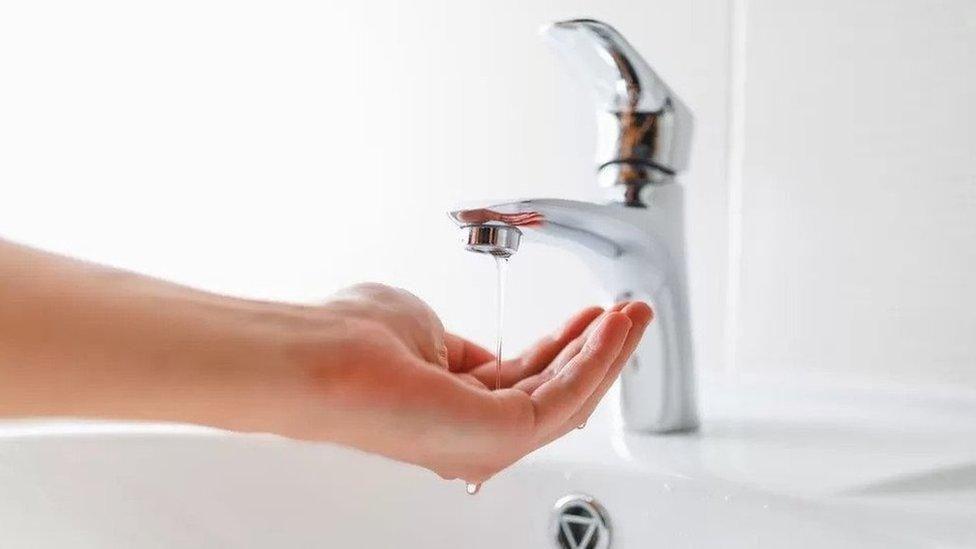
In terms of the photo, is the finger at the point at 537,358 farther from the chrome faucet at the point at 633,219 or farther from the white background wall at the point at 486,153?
the white background wall at the point at 486,153

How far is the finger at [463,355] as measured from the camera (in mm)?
511

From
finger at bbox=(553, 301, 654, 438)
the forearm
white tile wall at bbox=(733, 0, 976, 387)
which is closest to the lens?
the forearm

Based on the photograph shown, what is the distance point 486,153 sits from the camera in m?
0.68

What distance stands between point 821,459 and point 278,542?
0.92 ft

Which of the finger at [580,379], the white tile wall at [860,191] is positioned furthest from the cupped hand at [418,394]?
the white tile wall at [860,191]

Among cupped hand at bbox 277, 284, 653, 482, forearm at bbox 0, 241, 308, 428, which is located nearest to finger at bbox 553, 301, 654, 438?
cupped hand at bbox 277, 284, 653, 482

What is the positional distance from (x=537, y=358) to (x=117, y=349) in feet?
0.78

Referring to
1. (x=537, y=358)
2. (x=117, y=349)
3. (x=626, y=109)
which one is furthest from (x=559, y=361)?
(x=117, y=349)

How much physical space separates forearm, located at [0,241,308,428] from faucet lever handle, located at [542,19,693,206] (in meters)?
0.21

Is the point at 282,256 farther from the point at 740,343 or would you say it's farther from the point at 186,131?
the point at 740,343

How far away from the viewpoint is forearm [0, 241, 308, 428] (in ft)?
1.02

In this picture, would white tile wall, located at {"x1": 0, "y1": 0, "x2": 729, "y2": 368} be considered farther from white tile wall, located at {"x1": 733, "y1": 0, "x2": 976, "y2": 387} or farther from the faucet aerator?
the faucet aerator

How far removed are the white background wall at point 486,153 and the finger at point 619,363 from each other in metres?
0.18

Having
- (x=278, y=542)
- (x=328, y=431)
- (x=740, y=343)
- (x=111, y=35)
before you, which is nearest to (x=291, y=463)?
(x=278, y=542)
